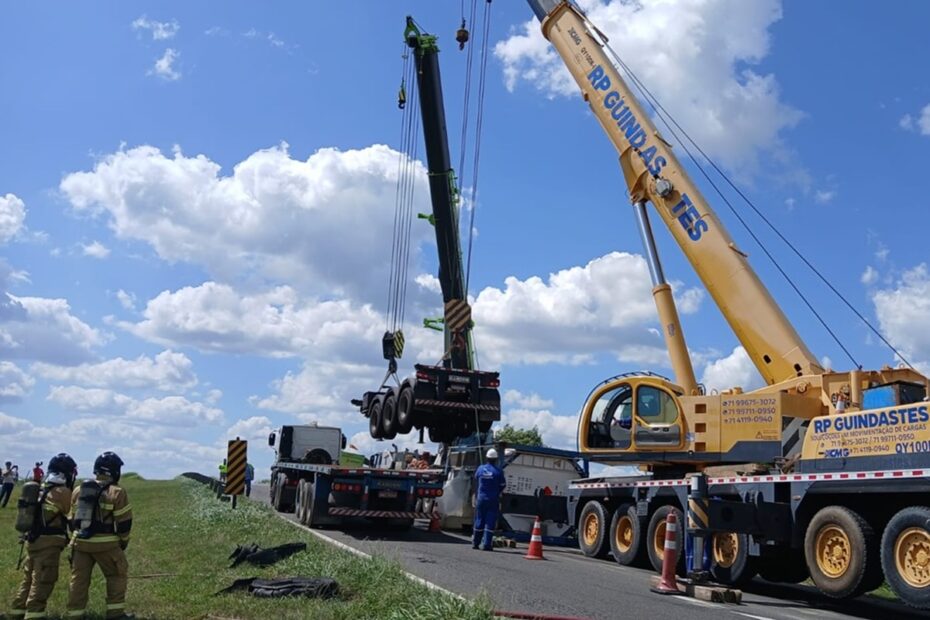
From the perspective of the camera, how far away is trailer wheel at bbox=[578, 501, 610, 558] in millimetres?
15281

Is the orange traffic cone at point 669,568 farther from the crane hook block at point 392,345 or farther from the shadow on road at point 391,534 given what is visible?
the crane hook block at point 392,345

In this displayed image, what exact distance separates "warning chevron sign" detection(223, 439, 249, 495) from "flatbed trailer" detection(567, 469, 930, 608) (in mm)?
10367

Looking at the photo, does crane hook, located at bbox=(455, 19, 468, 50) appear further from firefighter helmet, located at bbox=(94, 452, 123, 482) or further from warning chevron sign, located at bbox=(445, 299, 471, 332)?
firefighter helmet, located at bbox=(94, 452, 123, 482)

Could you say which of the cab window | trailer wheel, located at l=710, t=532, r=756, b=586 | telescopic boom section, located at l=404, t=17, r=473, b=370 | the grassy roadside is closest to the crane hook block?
telescopic boom section, located at l=404, t=17, r=473, b=370

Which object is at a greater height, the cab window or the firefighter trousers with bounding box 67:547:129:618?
the cab window

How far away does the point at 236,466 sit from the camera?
21984 mm

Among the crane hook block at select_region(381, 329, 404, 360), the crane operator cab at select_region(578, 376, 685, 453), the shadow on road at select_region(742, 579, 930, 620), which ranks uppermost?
the crane hook block at select_region(381, 329, 404, 360)

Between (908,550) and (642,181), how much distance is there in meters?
8.33

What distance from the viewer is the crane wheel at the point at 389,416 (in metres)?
21.1

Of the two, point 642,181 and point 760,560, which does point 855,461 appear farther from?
point 642,181

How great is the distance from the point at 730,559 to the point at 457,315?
1201 cm

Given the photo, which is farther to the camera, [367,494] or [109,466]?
[367,494]

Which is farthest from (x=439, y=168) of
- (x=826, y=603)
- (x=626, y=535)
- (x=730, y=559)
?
(x=826, y=603)

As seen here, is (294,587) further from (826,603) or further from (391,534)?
(391,534)
